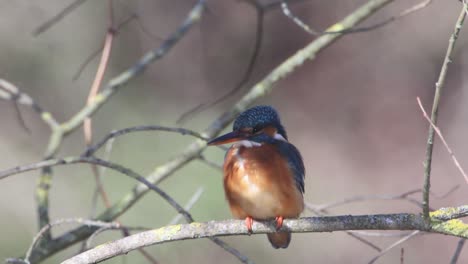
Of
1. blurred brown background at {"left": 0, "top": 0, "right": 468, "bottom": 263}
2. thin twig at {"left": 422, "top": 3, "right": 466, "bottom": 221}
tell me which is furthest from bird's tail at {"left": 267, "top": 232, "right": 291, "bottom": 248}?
blurred brown background at {"left": 0, "top": 0, "right": 468, "bottom": 263}

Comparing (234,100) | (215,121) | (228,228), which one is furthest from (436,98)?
(234,100)

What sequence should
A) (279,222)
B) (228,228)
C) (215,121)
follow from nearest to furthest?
(228,228), (279,222), (215,121)

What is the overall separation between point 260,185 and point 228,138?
22 centimetres

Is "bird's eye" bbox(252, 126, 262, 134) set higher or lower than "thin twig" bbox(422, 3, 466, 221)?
higher

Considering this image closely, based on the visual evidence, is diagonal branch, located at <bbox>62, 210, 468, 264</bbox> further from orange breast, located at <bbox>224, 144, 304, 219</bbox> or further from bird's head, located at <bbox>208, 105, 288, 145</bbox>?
bird's head, located at <bbox>208, 105, 288, 145</bbox>

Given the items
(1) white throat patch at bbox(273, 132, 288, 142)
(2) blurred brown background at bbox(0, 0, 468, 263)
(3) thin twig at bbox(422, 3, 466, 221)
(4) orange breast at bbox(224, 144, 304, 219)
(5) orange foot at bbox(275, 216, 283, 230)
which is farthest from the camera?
(2) blurred brown background at bbox(0, 0, 468, 263)

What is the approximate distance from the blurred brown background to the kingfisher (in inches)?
97.9

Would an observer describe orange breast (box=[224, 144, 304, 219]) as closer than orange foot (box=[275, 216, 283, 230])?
No

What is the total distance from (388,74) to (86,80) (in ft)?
9.83

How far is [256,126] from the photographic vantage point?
2.78 meters

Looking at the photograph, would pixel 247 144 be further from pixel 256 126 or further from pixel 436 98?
pixel 436 98

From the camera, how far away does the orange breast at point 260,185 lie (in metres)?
2.49

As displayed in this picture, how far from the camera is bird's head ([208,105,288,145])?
2.74 m

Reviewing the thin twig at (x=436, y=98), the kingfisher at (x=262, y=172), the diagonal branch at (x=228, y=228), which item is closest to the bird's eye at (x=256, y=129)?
the kingfisher at (x=262, y=172)
